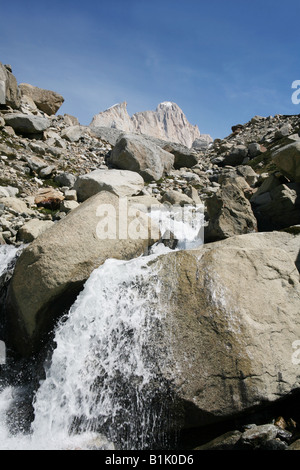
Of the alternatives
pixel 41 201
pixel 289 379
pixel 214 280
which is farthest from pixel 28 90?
pixel 289 379

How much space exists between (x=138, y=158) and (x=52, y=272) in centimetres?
1482

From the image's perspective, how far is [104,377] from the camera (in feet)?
22.7

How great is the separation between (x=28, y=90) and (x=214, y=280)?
30.9m

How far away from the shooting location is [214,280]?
23.9ft

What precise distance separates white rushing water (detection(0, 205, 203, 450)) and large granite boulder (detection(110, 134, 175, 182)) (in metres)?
14.0

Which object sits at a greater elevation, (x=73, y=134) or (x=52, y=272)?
(x=73, y=134)

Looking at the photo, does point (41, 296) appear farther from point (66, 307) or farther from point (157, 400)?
point (157, 400)

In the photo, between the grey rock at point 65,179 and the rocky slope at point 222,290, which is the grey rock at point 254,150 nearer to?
the rocky slope at point 222,290

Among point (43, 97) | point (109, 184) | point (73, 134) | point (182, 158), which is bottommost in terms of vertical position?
point (109, 184)

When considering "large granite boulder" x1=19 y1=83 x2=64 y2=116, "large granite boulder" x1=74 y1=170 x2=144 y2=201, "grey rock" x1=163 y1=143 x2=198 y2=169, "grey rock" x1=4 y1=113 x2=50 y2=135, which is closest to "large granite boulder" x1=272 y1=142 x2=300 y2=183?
"large granite boulder" x1=74 y1=170 x2=144 y2=201

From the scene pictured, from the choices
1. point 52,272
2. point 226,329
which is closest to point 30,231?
point 52,272

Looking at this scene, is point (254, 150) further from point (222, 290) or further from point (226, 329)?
point (226, 329)
